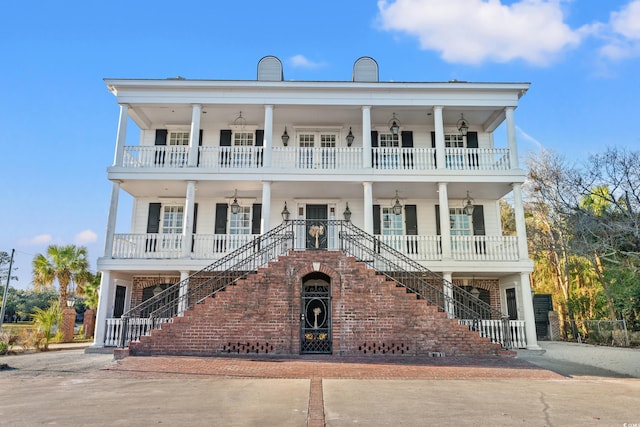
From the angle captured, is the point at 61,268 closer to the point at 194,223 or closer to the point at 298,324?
the point at 194,223

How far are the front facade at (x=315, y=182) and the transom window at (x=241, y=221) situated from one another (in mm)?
45

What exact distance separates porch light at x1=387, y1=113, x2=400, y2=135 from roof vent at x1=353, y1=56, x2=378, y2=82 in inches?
80.6

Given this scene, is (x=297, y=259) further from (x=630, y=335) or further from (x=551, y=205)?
(x=551, y=205)

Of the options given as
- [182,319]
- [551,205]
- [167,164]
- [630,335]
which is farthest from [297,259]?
[551,205]

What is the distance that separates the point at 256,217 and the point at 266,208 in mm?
2090

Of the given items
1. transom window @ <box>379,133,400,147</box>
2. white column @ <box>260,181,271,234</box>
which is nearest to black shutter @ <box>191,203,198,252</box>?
white column @ <box>260,181,271,234</box>

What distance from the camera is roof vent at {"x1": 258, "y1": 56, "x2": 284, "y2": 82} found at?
17.5 meters

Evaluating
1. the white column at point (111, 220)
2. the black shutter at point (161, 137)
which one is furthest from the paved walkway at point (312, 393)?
the black shutter at point (161, 137)

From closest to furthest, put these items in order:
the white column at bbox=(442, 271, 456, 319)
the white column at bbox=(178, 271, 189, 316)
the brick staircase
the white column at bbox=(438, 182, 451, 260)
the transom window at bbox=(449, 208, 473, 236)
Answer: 1. the brick staircase
2. the white column at bbox=(442, 271, 456, 319)
3. the white column at bbox=(178, 271, 189, 316)
4. the white column at bbox=(438, 182, 451, 260)
5. the transom window at bbox=(449, 208, 473, 236)

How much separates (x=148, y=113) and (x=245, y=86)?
4421 mm

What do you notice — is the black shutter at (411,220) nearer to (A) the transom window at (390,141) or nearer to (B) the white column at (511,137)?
(A) the transom window at (390,141)

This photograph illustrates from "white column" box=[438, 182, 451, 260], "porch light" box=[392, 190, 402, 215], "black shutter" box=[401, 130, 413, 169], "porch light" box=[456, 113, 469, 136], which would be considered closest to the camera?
"white column" box=[438, 182, 451, 260]

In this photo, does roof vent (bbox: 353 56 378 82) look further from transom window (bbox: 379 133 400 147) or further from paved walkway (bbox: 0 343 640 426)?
paved walkway (bbox: 0 343 640 426)

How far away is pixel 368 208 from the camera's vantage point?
14.9m
